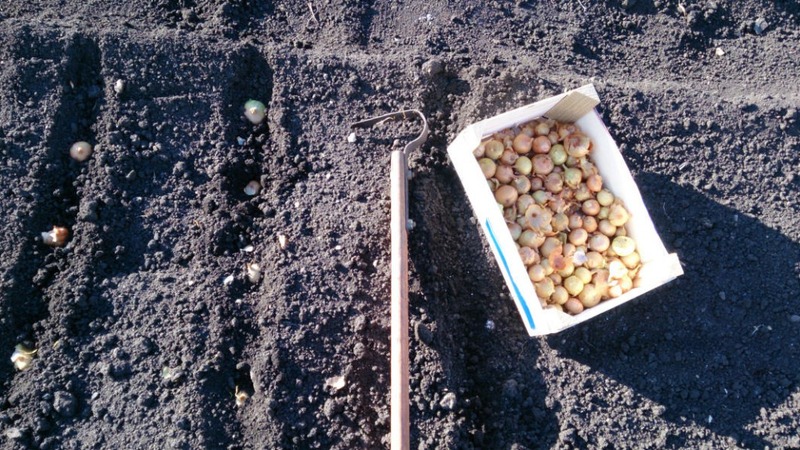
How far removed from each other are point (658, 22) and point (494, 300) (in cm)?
140

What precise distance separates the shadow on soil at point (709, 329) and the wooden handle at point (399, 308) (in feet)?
1.99

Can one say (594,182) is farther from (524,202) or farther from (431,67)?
(431,67)

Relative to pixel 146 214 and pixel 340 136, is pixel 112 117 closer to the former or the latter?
pixel 146 214

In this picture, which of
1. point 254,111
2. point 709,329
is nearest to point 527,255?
point 709,329

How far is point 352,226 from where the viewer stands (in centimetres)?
218

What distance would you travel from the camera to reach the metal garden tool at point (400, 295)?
184 centimetres

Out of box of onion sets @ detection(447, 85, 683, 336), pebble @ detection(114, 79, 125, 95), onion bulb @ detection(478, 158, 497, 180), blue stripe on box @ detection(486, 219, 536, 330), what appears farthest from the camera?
pebble @ detection(114, 79, 125, 95)

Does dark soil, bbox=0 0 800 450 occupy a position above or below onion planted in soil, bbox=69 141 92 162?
below

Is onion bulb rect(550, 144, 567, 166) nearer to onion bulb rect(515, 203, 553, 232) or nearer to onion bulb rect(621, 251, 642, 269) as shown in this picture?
onion bulb rect(515, 203, 553, 232)

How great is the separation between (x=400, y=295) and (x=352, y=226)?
372mm

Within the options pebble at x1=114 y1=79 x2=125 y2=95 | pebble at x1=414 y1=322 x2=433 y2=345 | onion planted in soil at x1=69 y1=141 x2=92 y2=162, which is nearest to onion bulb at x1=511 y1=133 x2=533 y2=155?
pebble at x1=414 y1=322 x2=433 y2=345

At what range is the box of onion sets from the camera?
6.81 feet

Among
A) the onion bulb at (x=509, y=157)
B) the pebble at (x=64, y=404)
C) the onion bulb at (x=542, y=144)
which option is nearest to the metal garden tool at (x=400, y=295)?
the onion bulb at (x=509, y=157)

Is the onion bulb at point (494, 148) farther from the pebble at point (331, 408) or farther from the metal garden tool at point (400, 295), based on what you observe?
the pebble at point (331, 408)
